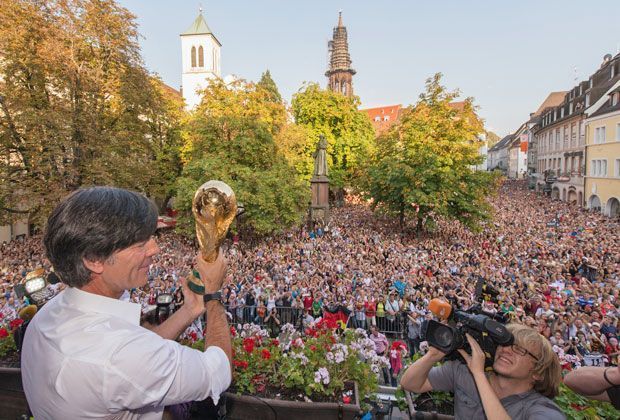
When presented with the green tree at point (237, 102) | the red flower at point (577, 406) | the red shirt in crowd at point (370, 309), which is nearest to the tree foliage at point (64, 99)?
the green tree at point (237, 102)

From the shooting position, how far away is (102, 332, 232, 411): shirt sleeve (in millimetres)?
1283

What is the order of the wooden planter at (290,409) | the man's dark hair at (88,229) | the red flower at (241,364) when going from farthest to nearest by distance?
the red flower at (241,364) < the wooden planter at (290,409) < the man's dark hair at (88,229)

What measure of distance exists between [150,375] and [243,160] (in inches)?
826

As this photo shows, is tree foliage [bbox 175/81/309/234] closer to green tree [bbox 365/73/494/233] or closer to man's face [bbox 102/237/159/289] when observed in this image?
green tree [bbox 365/73/494/233]

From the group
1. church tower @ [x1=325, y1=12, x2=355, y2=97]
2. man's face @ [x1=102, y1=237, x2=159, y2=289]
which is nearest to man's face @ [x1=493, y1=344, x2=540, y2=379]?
man's face @ [x1=102, y1=237, x2=159, y2=289]

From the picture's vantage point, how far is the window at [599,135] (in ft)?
105

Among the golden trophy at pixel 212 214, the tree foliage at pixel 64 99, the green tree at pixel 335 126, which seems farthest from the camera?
the green tree at pixel 335 126

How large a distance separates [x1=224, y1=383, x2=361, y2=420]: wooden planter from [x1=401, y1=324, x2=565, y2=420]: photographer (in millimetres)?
1314

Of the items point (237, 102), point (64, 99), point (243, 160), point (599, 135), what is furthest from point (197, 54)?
point (599, 135)

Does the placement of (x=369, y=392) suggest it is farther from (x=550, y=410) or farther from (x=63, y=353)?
(x=63, y=353)

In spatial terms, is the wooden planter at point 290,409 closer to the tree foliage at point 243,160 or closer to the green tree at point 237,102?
the tree foliage at point 243,160

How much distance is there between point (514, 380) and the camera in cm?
237

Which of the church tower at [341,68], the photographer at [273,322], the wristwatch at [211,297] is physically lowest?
the photographer at [273,322]

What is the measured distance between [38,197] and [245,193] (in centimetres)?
819
